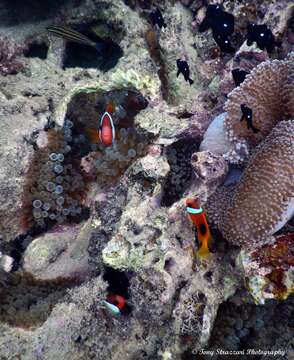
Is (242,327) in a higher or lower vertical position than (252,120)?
lower

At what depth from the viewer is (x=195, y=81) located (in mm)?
4449

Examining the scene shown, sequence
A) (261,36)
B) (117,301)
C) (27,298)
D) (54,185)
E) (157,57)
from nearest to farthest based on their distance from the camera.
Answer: (117,301), (261,36), (27,298), (54,185), (157,57)

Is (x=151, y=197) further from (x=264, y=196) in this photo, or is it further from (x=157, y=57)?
(x=157, y=57)

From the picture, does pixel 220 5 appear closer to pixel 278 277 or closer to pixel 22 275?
pixel 278 277

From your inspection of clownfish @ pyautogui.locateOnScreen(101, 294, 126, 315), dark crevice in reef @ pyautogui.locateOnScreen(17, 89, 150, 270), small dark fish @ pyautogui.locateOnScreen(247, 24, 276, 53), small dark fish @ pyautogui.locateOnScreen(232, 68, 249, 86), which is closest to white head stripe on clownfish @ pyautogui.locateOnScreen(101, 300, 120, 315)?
clownfish @ pyautogui.locateOnScreen(101, 294, 126, 315)

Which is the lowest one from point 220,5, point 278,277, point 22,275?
point 22,275

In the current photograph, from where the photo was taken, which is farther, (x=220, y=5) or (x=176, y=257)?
(x=220, y=5)

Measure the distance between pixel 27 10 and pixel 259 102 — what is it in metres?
4.83

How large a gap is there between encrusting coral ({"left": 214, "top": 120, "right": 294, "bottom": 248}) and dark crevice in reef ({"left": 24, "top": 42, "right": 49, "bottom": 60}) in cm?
445

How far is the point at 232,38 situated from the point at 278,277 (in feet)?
9.94

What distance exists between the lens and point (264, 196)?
262cm

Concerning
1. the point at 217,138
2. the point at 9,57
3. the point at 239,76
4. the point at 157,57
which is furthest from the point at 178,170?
the point at 9,57

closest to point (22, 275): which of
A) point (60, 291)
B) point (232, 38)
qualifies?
point (60, 291)

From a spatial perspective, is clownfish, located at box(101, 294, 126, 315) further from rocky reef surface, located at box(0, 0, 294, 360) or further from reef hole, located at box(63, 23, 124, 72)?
reef hole, located at box(63, 23, 124, 72)
